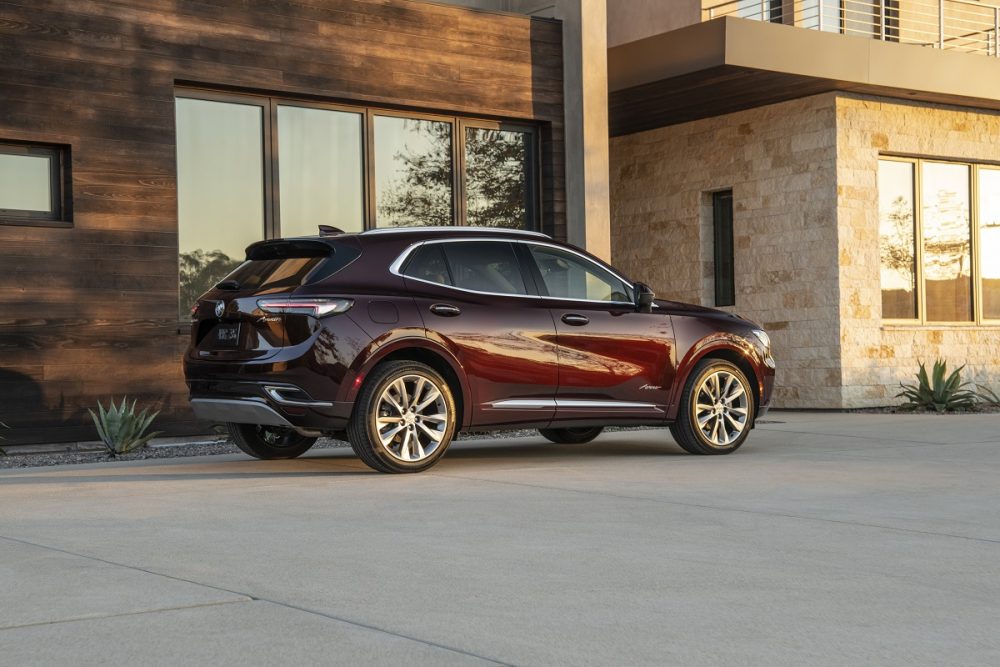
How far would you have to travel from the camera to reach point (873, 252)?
18016 mm

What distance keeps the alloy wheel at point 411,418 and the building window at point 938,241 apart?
10.3m

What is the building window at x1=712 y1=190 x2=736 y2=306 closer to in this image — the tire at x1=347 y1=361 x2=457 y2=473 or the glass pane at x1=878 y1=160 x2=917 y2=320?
the glass pane at x1=878 y1=160 x2=917 y2=320

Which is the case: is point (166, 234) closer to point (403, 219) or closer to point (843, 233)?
point (403, 219)

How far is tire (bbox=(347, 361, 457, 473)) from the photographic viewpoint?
940cm

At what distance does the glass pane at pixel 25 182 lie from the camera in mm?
12531

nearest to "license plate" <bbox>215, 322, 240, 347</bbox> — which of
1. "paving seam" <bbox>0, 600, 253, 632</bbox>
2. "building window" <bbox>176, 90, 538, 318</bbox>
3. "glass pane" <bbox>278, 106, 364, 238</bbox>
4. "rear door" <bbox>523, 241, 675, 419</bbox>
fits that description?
"rear door" <bbox>523, 241, 675, 419</bbox>

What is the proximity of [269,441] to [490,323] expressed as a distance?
2240mm

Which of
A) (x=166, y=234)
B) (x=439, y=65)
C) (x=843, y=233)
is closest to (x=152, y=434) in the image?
(x=166, y=234)

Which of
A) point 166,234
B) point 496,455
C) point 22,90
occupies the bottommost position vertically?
point 496,455

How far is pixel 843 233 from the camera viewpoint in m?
17.7

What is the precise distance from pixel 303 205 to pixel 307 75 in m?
1.36

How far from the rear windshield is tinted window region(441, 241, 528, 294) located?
0.85 meters

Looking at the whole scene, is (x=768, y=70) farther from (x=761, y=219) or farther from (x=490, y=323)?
(x=490, y=323)

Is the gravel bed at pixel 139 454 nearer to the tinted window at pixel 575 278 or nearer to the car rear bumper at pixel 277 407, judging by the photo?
the tinted window at pixel 575 278
